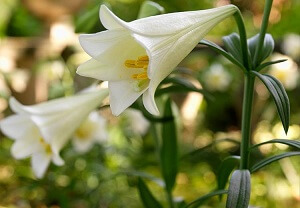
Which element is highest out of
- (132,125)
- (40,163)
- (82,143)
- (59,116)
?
(59,116)

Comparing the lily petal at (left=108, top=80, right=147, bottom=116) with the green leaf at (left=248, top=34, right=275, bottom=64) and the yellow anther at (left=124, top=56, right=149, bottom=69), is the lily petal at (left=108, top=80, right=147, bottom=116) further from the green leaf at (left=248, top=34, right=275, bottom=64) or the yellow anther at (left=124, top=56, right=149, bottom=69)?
the green leaf at (left=248, top=34, right=275, bottom=64)

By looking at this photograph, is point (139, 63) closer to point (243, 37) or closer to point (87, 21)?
point (243, 37)

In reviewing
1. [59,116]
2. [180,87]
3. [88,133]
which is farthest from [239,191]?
[88,133]

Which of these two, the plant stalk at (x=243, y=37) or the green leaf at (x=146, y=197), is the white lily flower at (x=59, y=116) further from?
the plant stalk at (x=243, y=37)

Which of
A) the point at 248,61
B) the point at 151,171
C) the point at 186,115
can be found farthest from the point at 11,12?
the point at 248,61

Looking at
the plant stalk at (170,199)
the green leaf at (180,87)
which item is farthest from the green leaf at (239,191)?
the plant stalk at (170,199)

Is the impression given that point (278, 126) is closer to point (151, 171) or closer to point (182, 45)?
point (151, 171)
